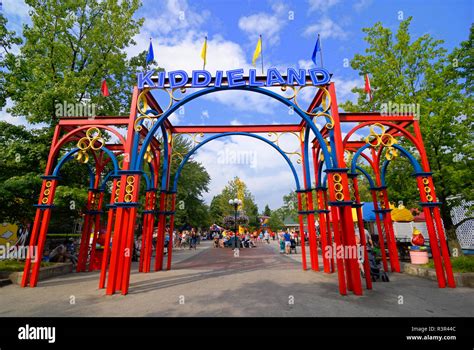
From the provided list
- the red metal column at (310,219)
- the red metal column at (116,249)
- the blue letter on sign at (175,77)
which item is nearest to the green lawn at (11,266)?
the red metal column at (116,249)

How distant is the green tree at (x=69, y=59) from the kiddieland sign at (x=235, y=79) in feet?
18.3

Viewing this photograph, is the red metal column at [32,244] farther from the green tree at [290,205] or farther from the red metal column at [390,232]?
the green tree at [290,205]

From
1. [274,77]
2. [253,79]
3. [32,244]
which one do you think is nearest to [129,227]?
[32,244]

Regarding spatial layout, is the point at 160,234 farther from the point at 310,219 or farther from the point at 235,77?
the point at 235,77

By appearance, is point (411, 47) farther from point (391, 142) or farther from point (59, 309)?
point (59, 309)

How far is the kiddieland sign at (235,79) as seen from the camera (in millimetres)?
7691

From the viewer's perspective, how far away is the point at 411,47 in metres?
12.4

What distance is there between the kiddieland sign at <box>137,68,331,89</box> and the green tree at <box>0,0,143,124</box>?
18.3 feet

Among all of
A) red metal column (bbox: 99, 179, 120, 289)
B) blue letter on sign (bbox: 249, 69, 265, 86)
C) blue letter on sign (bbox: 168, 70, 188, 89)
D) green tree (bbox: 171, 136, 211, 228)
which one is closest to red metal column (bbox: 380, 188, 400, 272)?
blue letter on sign (bbox: 249, 69, 265, 86)

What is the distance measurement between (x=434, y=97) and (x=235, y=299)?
39.6 ft

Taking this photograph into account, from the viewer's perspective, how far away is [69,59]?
40.8 ft
